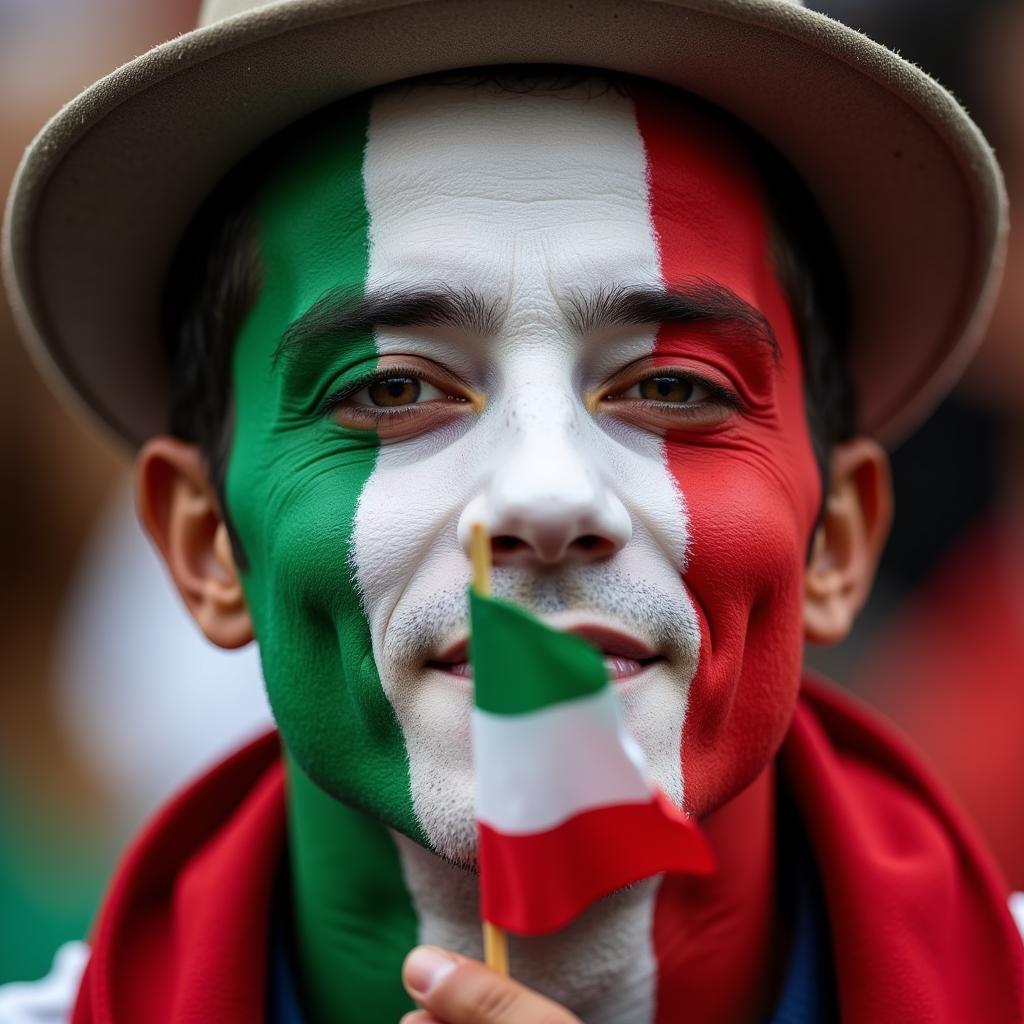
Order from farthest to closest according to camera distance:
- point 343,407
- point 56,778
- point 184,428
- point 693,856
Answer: point 56,778 < point 184,428 < point 343,407 < point 693,856

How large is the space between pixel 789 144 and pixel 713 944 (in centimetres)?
135

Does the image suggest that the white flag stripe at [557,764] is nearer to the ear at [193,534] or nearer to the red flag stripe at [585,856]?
the red flag stripe at [585,856]

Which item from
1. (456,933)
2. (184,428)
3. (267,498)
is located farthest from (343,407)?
(456,933)

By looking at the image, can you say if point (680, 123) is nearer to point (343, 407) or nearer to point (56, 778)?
point (343, 407)

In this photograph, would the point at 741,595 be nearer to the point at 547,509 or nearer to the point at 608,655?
the point at 608,655

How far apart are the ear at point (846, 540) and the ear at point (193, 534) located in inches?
40.4

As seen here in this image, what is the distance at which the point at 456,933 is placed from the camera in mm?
2332

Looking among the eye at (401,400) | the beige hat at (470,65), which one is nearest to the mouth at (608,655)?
the eye at (401,400)

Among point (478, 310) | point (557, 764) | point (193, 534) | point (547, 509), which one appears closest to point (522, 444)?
point (547, 509)

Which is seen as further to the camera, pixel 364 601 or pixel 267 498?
pixel 267 498

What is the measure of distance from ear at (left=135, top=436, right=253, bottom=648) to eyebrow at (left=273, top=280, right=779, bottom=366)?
1.63ft

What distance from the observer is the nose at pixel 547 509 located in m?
1.98

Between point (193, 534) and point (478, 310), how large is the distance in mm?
845

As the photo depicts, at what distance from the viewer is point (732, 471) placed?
2.31m
